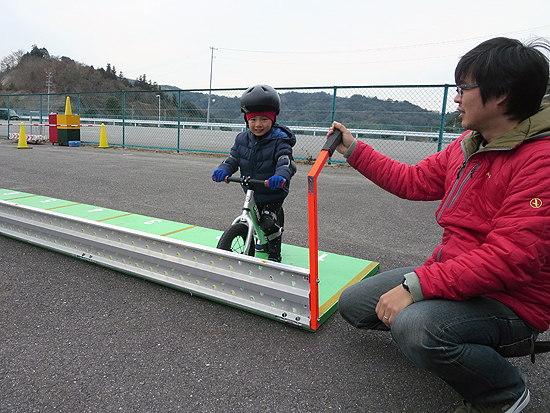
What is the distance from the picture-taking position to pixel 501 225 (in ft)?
5.32

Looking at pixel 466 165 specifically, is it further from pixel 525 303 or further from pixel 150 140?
pixel 150 140

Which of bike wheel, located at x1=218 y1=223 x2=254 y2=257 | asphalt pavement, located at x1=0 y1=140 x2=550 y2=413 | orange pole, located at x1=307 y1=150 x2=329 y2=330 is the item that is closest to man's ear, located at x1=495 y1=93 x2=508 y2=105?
orange pole, located at x1=307 y1=150 x2=329 y2=330

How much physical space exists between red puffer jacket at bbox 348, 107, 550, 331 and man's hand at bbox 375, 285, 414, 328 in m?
0.10

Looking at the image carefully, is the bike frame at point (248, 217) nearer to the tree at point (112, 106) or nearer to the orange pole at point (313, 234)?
the orange pole at point (313, 234)

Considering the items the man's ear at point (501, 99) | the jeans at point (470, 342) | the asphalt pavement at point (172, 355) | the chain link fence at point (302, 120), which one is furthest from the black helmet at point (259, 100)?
the chain link fence at point (302, 120)

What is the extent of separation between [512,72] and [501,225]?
62cm

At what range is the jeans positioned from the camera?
1673 mm

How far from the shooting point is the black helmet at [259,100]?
3.18 meters

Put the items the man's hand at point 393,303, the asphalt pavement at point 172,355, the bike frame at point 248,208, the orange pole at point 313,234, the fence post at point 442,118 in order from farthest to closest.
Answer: the fence post at point 442,118
the bike frame at point 248,208
the orange pole at point 313,234
the asphalt pavement at point 172,355
the man's hand at point 393,303

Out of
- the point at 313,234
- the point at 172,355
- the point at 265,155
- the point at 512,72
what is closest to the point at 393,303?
the point at 313,234

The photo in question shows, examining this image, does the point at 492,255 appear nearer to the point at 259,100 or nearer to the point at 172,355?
the point at 172,355

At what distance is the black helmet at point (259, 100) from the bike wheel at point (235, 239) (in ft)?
3.13

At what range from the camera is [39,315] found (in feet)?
8.91

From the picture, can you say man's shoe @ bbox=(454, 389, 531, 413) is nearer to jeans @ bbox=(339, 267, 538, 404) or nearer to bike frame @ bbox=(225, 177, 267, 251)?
jeans @ bbox=(339, 267, 538, 404)
